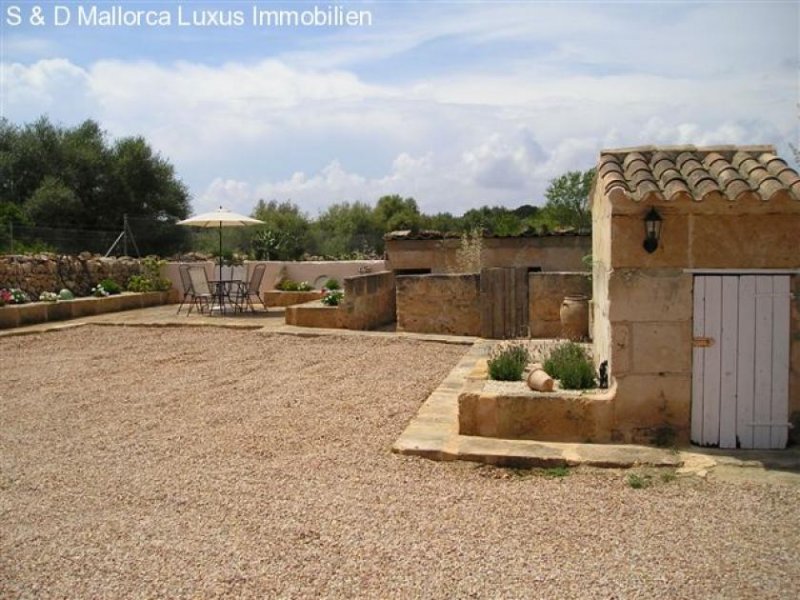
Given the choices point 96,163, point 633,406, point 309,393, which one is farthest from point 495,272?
point 96,163

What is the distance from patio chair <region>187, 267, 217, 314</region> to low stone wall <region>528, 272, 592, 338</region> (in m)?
6.55

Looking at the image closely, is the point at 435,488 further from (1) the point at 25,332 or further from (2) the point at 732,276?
(1) the point at 25,332

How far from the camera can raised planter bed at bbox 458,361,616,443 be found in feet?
18.4

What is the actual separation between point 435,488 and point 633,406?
6.13ft

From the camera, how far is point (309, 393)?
767 cm

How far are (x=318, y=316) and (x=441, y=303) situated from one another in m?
2.20

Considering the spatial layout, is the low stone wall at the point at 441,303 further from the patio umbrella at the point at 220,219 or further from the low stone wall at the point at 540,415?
the low stone wall at the point at 540,415

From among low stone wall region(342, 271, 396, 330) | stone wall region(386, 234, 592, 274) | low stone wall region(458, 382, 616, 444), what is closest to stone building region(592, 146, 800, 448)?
low stone wall region(458, 382, 616, 444)

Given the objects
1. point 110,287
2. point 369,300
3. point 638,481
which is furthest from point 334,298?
point 638,481

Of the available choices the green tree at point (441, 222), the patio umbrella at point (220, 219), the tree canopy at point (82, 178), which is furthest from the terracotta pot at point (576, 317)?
the green tree at point (441, 222)

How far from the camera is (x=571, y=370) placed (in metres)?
6.09

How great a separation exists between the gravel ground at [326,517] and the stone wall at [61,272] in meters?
8.31

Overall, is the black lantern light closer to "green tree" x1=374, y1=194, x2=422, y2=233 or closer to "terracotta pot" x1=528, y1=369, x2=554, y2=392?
"terracotta pot" x1=528, y1=369, x2=554, y2=392

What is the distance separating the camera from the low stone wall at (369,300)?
12.4 meters
